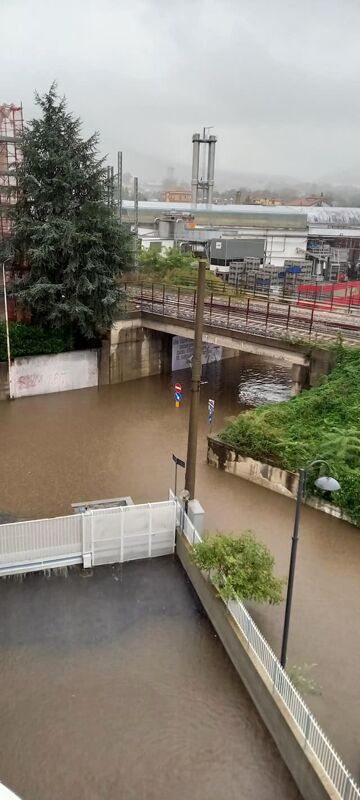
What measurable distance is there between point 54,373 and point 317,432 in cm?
1389

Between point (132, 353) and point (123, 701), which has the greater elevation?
point (132, 353)

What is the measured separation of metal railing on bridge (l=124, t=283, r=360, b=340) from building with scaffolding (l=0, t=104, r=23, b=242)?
664 centimetres

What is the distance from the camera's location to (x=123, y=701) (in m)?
8.77

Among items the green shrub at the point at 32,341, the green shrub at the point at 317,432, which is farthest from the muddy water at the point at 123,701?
the green shrub at the point at 32,341

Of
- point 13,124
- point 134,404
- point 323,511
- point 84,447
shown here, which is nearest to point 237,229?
point 13,124

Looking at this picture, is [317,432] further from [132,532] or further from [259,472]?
[132,532]

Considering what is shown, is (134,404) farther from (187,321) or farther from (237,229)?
(237,229)

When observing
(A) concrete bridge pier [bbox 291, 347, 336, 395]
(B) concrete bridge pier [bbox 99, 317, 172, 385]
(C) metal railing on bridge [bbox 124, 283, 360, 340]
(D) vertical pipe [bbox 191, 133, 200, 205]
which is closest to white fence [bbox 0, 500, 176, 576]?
(A) concrete bridge pier [bbox 291, 347, 336, 395]

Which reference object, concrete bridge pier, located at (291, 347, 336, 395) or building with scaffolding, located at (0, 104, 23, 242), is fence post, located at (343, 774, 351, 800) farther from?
building with scaffolding, located at (0, 104, 23, 242)

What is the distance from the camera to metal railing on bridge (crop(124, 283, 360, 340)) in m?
24.1

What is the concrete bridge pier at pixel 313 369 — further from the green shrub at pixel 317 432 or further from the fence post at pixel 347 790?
the fence post at pixel 347 790

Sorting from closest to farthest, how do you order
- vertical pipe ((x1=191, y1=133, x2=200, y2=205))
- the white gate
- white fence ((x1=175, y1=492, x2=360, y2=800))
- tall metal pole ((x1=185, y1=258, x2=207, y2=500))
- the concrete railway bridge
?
white fence ((x1=175, y1=492, x2=360, y2=800)) < tall metal pole ((x1=185, y1=258, x2=207, y2=500)) < the white gate < the concrete railway bridge < vertical pipe ((x1=191, y1=133, x2=200, y2=205))

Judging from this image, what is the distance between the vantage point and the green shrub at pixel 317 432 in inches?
582

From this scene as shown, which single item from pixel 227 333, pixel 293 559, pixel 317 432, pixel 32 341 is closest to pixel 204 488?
pixel 317 432
